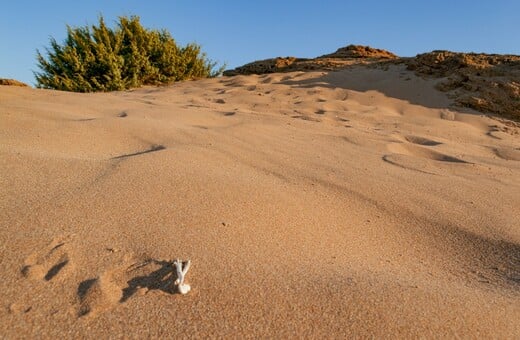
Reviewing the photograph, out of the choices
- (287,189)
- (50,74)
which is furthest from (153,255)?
(50,74)

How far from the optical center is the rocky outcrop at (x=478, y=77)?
379 centimetres

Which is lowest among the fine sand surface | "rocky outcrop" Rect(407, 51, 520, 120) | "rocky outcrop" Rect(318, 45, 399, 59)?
the fine sand surface

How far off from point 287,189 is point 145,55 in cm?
584

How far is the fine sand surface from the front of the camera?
2.36ft

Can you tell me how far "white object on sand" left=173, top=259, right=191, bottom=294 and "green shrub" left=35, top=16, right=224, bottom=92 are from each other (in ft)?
17.5

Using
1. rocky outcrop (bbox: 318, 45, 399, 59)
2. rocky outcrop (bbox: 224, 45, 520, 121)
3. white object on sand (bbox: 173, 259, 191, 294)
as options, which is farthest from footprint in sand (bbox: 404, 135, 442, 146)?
rocky outcrop (bbox: 318, 45, 399, 59)

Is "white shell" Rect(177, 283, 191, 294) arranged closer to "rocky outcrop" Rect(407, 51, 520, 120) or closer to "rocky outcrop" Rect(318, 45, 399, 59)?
"rocky outcrop" Rect(407, 51, 520, 120)

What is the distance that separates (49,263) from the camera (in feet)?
2.71

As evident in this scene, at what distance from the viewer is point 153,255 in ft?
2.87

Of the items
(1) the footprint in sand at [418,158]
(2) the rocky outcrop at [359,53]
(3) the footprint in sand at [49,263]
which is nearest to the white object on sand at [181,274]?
(3) the footprint in sand at [49,263]

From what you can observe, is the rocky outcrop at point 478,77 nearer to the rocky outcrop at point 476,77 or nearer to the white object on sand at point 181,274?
the rocky outcrop at point 476,77

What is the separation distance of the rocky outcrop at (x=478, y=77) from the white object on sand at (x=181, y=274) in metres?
3.92

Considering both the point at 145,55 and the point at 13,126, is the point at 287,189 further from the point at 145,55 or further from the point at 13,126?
the point at 145,55

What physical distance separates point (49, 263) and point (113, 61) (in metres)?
5.55
